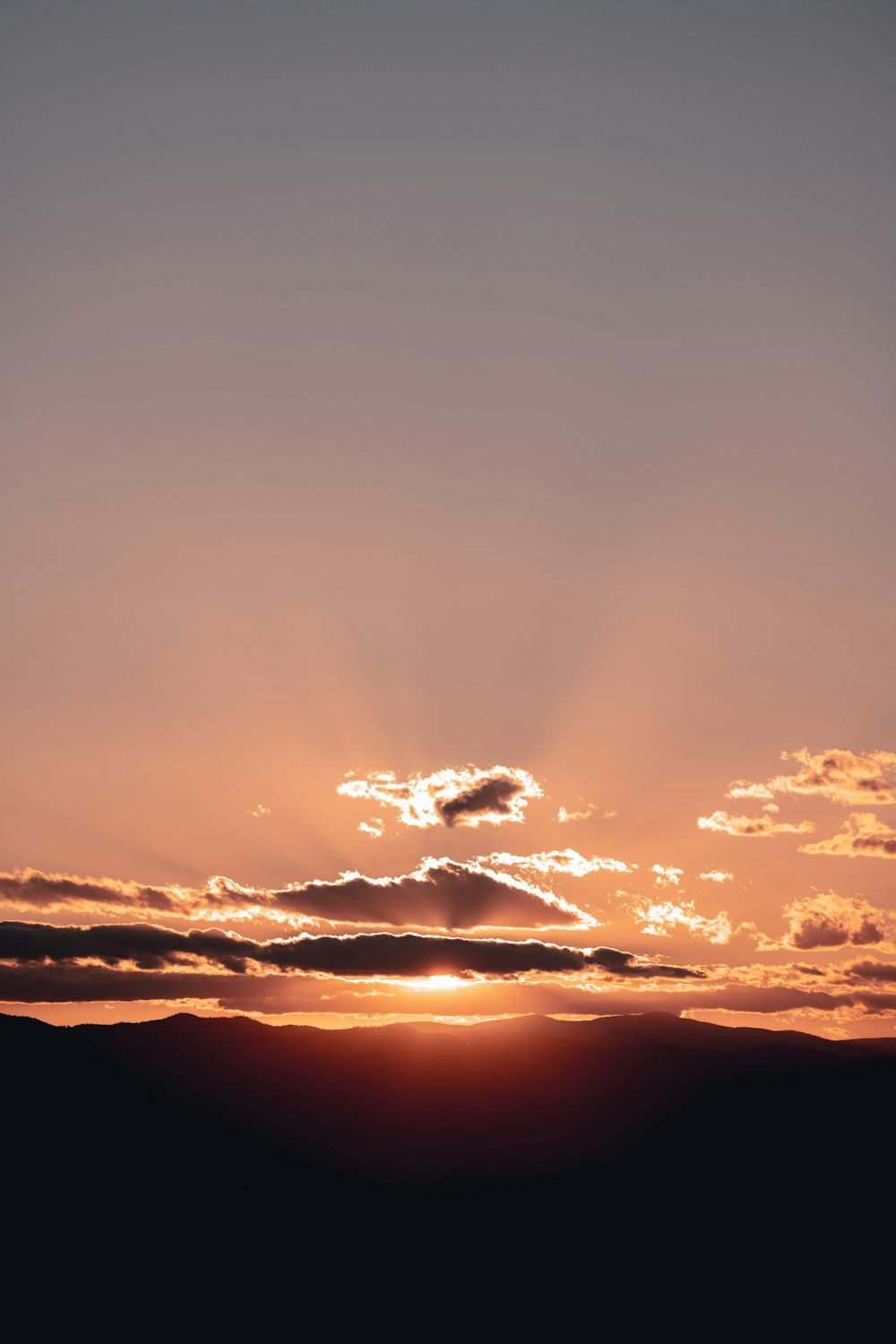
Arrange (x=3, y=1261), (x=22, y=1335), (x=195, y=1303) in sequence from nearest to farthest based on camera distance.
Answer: (x=22, y=1335) < (x=195, y=1303) < (x=3, y=1261)

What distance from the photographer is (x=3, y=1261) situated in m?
187

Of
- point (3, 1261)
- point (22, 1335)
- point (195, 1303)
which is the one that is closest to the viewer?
point (22, 1335)

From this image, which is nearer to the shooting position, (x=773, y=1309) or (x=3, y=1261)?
(x=773, y=1309)

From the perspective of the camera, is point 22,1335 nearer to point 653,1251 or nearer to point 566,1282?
point 566,1282

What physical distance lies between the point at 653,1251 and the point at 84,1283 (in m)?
91.2

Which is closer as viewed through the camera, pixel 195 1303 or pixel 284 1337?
pixel 284 1337

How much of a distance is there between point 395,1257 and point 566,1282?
31.4 metres

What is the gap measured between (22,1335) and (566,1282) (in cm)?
7974

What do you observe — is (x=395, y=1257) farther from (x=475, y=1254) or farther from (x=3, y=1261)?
(x=3, y=1261)

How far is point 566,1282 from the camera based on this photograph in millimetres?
178250

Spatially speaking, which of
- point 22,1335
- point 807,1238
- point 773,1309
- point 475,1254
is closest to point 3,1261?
point 22,1335

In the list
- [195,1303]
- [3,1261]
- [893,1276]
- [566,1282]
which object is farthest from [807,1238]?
[3,1261]

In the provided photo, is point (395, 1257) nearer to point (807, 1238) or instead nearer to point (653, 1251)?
point (653, 1251)

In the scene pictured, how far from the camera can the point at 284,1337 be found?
15962 cm
